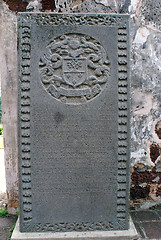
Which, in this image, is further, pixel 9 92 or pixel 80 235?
pixel 9 92

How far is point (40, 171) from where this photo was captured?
5.82 ft

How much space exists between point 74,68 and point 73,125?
405mm

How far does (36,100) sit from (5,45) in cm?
76

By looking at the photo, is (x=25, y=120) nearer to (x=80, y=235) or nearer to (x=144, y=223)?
(x=80, y=235)

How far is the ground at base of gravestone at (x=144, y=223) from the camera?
1.99 m

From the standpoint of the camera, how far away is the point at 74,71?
172 centimetres

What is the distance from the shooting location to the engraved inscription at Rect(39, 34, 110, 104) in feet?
5.57

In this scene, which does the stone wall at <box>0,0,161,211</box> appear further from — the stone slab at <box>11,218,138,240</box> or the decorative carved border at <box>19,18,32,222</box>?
the stone slab at <box>11,218,138,240</box>

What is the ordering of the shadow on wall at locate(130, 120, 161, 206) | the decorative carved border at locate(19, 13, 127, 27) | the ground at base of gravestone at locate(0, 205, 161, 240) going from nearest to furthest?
the decorative carved border at locate(19, 13, 127, 27) → the ground at base of gravestone at locate(0, 205, 161, 240) → the shadow on wall at locate(130, 120, 161, 206)

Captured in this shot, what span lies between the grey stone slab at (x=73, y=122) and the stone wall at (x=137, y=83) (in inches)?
21.2

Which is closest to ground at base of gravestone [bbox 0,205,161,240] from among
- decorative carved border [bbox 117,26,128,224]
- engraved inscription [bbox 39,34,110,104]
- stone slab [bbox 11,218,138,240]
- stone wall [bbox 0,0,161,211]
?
stone wall [bbox 0,0,161,211]

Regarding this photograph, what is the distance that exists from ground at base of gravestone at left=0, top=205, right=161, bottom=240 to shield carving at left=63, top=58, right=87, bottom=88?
134 centimetres

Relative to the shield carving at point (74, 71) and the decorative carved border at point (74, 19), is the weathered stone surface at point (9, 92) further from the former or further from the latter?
the shield carving at point (74, 71)

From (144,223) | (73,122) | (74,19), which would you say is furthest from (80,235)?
(74,19)
